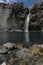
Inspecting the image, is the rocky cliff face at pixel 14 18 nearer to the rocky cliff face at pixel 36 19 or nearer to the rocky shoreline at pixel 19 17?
the rocky shoreline at pixel 19 17

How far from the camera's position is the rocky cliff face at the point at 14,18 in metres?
172

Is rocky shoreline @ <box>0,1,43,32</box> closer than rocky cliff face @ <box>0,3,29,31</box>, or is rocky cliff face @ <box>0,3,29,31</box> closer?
rocky shoreline @ <box>0,1,43,32</box>

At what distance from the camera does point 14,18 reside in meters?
179

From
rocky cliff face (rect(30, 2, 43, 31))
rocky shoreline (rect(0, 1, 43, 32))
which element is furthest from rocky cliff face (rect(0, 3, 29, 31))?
rocky cliff face (rect(30, 2, 43, 31))

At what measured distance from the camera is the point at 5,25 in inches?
6964

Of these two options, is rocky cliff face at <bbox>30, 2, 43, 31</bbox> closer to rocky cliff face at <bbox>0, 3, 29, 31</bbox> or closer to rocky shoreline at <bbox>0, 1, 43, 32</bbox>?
rocky shoreline at <bbox>0, 1, 43, 32</bbox>

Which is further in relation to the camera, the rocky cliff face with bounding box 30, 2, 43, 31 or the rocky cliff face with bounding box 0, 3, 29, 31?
the rocky cliff face with bounding box 0, 3, 29, 31

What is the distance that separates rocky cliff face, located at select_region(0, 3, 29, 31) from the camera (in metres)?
172

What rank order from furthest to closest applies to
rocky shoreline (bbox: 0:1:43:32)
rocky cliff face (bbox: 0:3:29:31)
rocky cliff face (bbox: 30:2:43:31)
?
1. rocky cliff face (bbox: 0:3:29:31)
2. rocky shoreline (bbox: 0:1:43:32)
3. rocky cliff face (bbox: 30:2:43:31)

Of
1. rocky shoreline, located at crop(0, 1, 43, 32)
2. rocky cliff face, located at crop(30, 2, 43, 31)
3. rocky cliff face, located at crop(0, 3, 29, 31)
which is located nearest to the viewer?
rocky cliff face, located at crop(30, 2, 43, 31)

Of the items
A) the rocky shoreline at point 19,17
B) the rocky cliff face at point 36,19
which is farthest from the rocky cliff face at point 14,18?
the rocky cliff face at point 36,19

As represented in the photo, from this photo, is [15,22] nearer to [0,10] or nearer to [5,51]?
[0,10]

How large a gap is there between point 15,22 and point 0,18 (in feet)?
67.1

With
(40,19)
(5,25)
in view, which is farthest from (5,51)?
(5,25)
